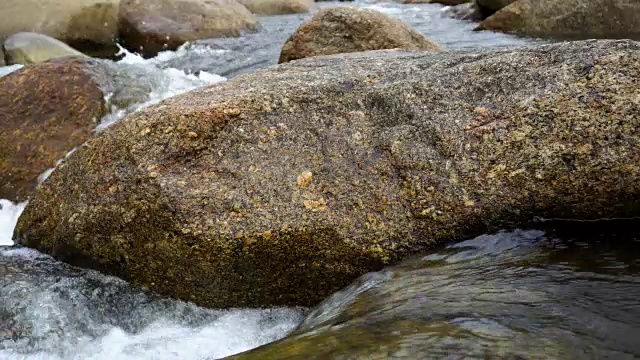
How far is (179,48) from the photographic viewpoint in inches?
444

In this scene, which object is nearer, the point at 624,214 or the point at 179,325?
Answer: the point at 624,214

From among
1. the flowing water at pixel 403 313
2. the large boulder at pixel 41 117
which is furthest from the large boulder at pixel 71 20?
the flowing water at pixel 403 313

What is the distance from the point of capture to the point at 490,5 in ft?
42.5

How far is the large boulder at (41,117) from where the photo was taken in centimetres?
541

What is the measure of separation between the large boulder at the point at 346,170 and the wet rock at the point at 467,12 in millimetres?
10606

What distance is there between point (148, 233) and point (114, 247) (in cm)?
32

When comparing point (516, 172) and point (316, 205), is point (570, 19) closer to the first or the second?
point (516, 172)

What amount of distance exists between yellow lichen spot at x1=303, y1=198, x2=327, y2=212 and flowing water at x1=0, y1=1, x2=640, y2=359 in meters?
0.41

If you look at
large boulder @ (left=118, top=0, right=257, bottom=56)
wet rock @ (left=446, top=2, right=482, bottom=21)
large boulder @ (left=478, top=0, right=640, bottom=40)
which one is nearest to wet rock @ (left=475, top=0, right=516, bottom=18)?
wet rock @ (left=446, top=2, right=482, bottom=21)

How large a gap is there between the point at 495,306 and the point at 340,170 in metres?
1.19

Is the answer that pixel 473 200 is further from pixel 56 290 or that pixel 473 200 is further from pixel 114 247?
pixel 56 290

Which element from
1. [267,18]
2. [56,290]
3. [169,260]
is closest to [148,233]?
[169,260]

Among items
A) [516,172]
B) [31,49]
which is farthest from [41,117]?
[516,172]

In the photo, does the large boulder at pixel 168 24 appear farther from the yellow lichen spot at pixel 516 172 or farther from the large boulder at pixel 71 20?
the yellow lichen spot at pixel 516 172
